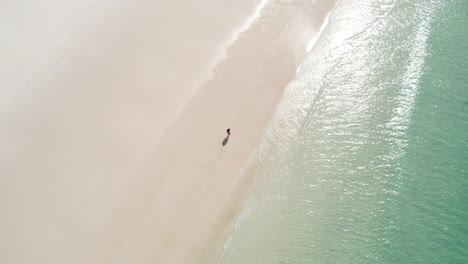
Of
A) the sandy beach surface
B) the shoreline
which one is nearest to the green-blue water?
the shoreline

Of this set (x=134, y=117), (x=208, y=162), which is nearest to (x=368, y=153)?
(x=208, y=162)

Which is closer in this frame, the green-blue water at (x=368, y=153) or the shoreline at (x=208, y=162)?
the shoreline at (x=208, y=162)

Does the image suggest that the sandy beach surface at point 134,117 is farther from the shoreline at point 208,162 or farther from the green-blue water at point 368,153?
the green-blue water at point 368,153

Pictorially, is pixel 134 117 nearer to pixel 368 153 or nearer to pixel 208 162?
pixel 208 162

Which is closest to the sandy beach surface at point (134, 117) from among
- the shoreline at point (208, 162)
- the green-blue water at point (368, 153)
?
the shoreline at point (208, 162)

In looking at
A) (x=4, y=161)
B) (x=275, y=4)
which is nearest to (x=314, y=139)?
(x=275, y=4)
